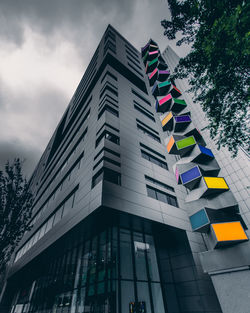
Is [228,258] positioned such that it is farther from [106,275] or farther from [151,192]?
[151,192]

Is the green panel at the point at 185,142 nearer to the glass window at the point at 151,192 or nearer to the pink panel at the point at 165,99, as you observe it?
the glass window at the point at 151,192

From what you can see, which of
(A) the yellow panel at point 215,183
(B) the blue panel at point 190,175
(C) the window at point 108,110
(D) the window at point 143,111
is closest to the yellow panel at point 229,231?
(A) the yellow panel at point 215,183

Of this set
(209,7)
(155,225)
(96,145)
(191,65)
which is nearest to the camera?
(209,7)

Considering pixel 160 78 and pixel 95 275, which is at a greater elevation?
pixel 160 78

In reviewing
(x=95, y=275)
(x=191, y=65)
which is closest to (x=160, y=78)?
(x=191, y=65)

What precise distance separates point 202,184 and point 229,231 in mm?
2860

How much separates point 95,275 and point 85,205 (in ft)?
15.3

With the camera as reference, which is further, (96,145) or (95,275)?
(96,145)

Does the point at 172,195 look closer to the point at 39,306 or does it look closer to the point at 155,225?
the point at 155,225

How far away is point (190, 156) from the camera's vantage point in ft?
40.6

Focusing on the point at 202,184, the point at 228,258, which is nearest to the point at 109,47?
the point at 202,184

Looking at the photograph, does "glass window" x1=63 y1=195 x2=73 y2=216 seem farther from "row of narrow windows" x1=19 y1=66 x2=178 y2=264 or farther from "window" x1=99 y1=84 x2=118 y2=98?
"window" x1=99 y1=84 x2=118 y2=98

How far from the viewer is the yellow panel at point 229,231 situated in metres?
8.26

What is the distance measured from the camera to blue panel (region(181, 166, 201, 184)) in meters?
10.9
